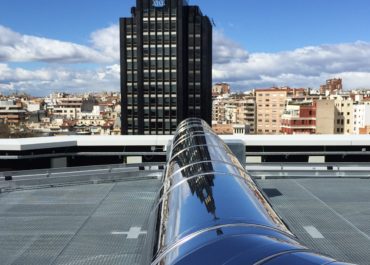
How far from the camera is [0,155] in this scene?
21078 millimetres

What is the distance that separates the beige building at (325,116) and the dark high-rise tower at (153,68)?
102ft

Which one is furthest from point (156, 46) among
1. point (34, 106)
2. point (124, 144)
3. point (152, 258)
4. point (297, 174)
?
point (34, 106)

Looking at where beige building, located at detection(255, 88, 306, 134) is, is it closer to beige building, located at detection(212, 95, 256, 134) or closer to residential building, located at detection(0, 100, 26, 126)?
beige building, located at detection(212, 95, 256, 134)

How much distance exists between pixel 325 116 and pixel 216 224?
97354mm

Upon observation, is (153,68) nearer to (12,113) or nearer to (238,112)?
(238,112)

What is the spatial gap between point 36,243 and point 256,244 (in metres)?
5.54

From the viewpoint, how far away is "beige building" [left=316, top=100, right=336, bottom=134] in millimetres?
96000

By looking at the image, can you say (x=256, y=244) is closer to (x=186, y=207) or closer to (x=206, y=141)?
(x=186, y=207)

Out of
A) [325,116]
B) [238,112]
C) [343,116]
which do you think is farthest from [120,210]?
[238,112]

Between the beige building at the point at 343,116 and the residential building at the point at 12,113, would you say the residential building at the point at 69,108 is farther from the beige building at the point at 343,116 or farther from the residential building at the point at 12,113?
the beige building at the point at 343,116

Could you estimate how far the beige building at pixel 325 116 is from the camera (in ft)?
315

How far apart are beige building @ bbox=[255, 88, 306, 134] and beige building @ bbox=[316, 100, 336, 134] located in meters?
39.8

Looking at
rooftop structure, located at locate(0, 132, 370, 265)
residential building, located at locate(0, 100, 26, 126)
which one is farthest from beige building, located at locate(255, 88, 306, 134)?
rooftop structure, located at locate(0, 132, 370, 265)

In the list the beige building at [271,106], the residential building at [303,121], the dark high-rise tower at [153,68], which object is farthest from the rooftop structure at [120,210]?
the beige building at [271,106]
